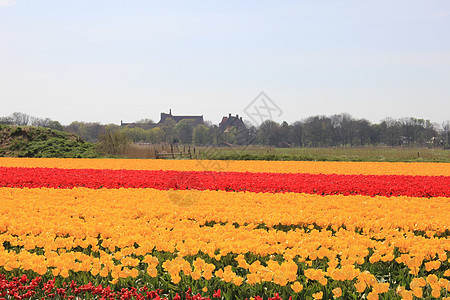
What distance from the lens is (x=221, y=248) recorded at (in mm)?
5316

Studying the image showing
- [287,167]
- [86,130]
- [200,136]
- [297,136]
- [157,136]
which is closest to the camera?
[287,167]

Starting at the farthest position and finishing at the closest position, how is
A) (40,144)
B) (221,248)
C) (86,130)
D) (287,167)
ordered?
(86,130) → (40,144) → (287,167) → (221,248)

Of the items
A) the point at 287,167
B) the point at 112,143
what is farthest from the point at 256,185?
the point at 112,143

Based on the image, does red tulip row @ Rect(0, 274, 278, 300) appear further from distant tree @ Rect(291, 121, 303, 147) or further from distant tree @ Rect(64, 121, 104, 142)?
distant tree @ Rect(64, 121, 104, 142)

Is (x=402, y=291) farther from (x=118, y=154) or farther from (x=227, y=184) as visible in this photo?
(x=118, y=154)

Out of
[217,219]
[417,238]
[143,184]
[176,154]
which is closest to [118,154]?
[176,154]

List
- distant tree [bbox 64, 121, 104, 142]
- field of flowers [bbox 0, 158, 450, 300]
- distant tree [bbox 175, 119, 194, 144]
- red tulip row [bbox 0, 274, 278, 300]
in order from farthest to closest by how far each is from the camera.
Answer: distant tree [bbox 64, 121, 104, 142], distant tree [bbox 175, 119, 194, 144], field of flowers [bbox 0, 158, 450, 300], red tulip row [bbox 0, 274, 278, 300]

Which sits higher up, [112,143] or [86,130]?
[86,130]

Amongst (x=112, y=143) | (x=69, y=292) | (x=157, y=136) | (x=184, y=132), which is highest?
(x=184, y=132)

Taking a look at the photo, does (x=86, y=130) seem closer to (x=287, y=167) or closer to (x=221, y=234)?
(x=287, y=167)

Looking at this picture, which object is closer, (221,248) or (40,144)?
(221,248)

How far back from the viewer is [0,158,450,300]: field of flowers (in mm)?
4301

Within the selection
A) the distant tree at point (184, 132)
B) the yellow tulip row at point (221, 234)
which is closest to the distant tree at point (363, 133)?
the distant tree at point (184, 132)

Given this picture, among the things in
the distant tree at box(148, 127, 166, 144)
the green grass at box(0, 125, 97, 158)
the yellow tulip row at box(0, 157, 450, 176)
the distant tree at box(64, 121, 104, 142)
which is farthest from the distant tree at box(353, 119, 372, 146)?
the yellow tulip row at box(0, 157, 450, 176)
